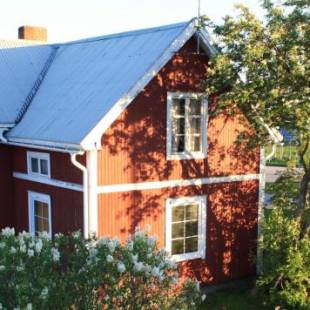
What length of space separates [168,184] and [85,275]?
5894 mm

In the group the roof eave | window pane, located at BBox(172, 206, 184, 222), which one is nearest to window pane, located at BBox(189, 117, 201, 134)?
the roof eave

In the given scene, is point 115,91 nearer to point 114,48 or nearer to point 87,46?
point 114,48

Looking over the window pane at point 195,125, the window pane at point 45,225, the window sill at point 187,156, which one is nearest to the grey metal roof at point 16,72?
the window pane at point 45,225

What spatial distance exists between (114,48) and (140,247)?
7654 millimetres

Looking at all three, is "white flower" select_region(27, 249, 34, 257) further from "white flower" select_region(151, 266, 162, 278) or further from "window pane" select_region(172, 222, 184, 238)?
"window pane" select_region(172, 222, 184, 238)

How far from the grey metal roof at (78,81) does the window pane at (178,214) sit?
3.11m

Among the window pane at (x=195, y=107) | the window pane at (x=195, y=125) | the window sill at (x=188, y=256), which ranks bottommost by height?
the window sill at (x=188, y=256)

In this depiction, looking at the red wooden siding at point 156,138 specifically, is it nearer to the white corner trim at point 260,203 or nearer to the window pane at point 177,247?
the white corner trim at point 260,203

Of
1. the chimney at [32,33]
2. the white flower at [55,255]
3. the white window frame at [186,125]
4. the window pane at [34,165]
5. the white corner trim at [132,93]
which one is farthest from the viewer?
the chimney at [32,33]

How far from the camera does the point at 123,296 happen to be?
6.71m

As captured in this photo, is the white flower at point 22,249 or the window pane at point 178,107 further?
the window pane at point 178,107

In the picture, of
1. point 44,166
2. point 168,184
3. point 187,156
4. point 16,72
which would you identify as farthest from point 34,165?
point 187,156

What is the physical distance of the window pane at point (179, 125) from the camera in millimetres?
12531

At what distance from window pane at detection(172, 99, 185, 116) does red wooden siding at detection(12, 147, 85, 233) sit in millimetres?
2534
